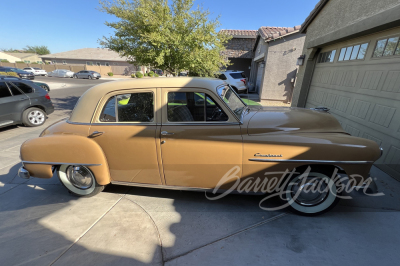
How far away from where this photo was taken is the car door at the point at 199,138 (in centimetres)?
227

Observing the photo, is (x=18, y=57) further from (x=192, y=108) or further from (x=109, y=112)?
(x=192, y=108)

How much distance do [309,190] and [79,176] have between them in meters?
3.40

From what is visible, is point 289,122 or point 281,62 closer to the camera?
point 289,122

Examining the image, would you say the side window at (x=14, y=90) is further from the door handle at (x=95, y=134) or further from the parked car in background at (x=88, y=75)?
the parked car in background at (x=88, y=75)

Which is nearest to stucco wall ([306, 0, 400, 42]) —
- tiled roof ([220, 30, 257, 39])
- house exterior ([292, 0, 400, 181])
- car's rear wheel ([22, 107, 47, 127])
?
house exterior ([292, 0, 400, 181])

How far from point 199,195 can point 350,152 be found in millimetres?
2100

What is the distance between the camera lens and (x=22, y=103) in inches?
231

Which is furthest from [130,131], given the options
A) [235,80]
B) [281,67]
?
[235,80]

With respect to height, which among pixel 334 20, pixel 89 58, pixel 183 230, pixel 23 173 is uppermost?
pixel 89 58

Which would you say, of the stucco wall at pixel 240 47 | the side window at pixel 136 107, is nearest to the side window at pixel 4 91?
the side window at pixel 136 107

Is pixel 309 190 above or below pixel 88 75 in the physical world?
below

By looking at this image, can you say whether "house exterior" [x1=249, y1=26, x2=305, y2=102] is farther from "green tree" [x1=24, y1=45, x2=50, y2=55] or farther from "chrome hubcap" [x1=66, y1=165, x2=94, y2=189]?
"green tree" [x1=24, y1=45, x2=50, y2=55]

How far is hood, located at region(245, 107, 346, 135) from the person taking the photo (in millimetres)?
2279

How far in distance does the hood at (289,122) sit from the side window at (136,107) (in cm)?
133
